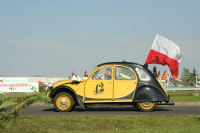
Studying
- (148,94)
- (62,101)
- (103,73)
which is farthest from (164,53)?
(62,101)

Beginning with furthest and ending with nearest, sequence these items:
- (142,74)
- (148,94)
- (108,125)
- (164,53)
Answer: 1. (164,53)
2. (142,74)
3. (148,94)
4. (108,125)

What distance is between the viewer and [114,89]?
14.0m

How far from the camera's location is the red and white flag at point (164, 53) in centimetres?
1662

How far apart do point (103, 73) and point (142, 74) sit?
145 centimetres

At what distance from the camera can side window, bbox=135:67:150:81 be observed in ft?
46.1

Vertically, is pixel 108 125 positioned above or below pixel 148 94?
below

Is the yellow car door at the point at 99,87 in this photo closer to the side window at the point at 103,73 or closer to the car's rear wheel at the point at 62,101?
the side window at the point at 103,73

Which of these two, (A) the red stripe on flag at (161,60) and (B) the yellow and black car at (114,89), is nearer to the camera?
(B) the yellow and black car at (114,89)

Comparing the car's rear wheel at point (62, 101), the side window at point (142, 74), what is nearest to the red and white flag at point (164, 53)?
the side window at point (142, 74)

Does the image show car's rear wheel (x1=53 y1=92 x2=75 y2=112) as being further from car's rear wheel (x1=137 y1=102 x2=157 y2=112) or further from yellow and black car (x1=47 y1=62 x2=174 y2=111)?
car's rear wheel (x1=137 y1=102 x2=157 y2=112)

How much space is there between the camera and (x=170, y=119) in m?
10.4

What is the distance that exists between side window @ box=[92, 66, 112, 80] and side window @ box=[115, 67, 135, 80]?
10.3 inches

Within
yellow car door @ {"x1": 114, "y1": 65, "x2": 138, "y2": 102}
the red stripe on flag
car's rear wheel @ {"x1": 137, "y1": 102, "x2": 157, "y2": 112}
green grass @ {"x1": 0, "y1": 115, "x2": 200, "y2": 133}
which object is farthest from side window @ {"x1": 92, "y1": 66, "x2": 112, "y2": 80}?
green grass @ {"x1": 0, "y1": 115, "x2": 200, "y2": 133}

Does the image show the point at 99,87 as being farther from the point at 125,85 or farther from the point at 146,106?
the point at 146,106
